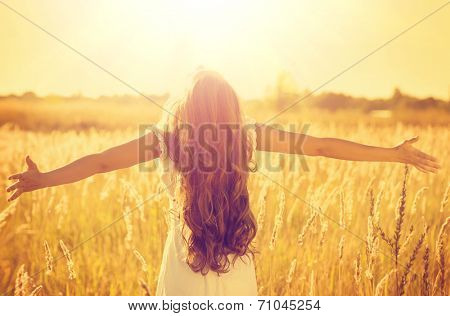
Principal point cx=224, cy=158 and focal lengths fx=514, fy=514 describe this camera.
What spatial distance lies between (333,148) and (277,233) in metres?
0.57

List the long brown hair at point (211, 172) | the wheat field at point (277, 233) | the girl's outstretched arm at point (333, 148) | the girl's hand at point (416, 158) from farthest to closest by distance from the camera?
the wheat field at point (277, 233) → the girl's hand at point (416, 158) → the girl's outstretched arm at point (333, 148) → the long brown hair at point (211, 172)

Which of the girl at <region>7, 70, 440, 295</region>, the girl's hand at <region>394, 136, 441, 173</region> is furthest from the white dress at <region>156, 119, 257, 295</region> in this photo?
the girl's hand at <region>394, 136, 441, 173</region>

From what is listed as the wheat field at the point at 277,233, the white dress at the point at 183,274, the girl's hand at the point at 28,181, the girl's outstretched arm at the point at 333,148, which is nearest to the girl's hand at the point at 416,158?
the girl's outstretched arm at the point at 333,148

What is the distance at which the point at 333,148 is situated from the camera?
2.46 m

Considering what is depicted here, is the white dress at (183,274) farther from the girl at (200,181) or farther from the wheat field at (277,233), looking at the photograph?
the wheat field at (277,233)

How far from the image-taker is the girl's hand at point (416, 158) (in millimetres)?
2547

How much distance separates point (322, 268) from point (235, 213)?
3.43ft

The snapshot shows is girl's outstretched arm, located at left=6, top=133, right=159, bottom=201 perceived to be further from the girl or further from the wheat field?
the wheat field

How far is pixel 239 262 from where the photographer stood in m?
2.32

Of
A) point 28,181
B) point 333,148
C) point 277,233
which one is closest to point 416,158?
point 333,148

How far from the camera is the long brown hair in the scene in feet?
7.25

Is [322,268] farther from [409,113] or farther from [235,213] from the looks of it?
[409,113]

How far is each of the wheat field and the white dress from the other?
0.23 metres

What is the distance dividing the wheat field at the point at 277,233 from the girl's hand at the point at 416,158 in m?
0.10
